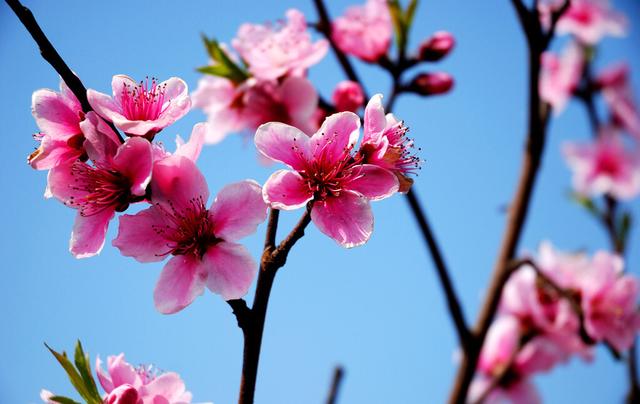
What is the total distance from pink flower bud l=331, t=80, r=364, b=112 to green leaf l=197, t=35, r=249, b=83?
227mm

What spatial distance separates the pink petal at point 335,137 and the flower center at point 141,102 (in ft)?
0.75

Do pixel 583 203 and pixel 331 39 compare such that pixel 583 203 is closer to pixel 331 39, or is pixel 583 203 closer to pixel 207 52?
pixel 331 39

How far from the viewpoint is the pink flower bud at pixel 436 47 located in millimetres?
1636

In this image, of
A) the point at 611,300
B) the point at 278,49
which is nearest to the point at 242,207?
the point at 278,49

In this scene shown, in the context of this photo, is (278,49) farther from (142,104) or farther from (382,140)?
(382,140)

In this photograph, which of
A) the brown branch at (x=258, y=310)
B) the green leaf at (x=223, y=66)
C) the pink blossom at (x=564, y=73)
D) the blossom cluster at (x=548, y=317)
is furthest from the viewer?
the pink blossom at (x=564, y=73)

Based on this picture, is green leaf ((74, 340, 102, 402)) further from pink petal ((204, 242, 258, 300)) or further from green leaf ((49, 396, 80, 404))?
pink petal ((204, 242, 258, 300))

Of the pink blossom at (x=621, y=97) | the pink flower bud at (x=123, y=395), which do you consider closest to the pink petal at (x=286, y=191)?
the pink flower bud at (x=123, y=395)

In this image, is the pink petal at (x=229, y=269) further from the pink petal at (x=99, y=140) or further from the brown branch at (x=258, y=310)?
the pink petal at (x=99, y=140)

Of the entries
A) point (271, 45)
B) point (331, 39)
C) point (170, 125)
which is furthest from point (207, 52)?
point (170, 125)

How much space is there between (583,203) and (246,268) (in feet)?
6.60

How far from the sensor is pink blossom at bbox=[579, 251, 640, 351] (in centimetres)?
171

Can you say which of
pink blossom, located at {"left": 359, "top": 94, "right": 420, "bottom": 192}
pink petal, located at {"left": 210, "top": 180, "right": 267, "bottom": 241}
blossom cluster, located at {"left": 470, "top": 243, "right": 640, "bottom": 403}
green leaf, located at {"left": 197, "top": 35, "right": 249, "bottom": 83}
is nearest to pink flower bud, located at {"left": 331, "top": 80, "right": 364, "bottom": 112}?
green leaf, located at {"left": 197, "top": 35, "right": 249, "bottom": 83}

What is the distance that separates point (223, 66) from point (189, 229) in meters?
0.66
